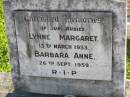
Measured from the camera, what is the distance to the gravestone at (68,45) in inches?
140

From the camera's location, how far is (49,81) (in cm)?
394

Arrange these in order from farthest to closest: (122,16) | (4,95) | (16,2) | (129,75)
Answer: (129,75)
(4,95)
(16,2)
(122,16)

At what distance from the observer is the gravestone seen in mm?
3551

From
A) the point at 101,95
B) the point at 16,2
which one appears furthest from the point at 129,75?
the point at 16,2

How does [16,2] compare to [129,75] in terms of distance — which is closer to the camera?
[16,2]

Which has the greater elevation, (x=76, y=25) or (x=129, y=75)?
(x=76, y=25)

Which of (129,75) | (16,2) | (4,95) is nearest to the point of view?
(16,2)

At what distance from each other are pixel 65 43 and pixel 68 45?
0.04m

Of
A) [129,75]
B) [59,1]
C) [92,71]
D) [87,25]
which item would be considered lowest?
[129,75]

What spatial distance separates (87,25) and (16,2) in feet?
2.89

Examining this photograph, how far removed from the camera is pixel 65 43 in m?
3.72

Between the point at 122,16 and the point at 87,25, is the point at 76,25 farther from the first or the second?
the point at 122,16

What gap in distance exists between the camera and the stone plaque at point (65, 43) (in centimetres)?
359

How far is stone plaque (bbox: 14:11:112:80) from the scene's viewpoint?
3.59 metres
